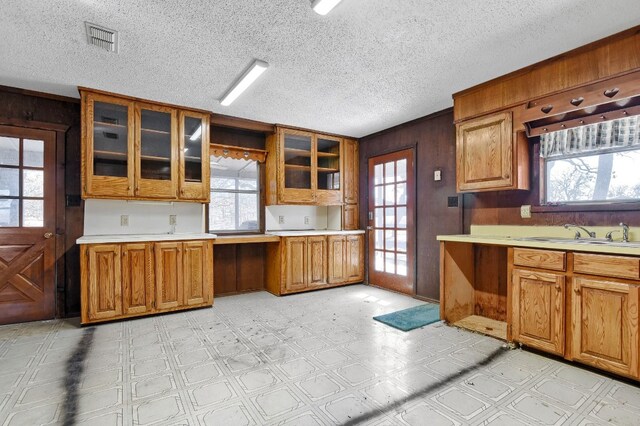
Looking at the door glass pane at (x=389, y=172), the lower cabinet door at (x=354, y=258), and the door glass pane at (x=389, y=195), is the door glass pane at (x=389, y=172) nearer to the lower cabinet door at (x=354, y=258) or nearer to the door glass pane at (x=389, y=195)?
the door glass pane at (x=389, y=195)

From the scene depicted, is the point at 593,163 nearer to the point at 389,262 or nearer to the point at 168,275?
the point at 389,262

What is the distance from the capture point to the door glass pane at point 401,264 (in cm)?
476

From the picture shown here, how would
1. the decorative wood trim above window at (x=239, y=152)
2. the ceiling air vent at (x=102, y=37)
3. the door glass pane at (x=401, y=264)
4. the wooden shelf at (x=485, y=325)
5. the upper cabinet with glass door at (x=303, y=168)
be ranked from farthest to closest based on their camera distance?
the upper cabinet with glass door at (x=303, y=168), the door glass pane at (x=401, y=264), the decorative wood trim above window at (x=239, y=152), the wooden shelf at (x=485, y=325), the ceiling air vent at (x=102, y=37)

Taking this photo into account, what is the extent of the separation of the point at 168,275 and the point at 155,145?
1.64 metres

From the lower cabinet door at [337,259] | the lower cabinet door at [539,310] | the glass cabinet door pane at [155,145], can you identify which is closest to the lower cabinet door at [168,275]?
the glass cabinet door pane at [155,145]

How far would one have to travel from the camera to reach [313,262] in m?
4.95

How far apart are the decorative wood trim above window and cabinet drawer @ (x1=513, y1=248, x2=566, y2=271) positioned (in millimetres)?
3734

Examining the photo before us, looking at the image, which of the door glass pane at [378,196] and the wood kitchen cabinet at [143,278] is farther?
the door glass pane at [378,196]

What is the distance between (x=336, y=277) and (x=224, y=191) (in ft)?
7.49

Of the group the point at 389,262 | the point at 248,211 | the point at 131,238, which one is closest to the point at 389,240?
the point at 389,262

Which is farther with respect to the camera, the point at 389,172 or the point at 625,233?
the point at 389,172

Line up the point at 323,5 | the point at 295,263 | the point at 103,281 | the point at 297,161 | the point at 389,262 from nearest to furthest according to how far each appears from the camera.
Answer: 1. the point at 323,5
2. the point at 103,281
3. the point at 295,263
4. the point at 389,262
5. the point at 297,161

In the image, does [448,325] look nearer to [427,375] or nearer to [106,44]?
[427,375]

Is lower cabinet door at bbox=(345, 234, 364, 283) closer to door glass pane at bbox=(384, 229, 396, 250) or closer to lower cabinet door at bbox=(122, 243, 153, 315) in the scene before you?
door glass pane at bbox=(384, 229, 396, 250)
